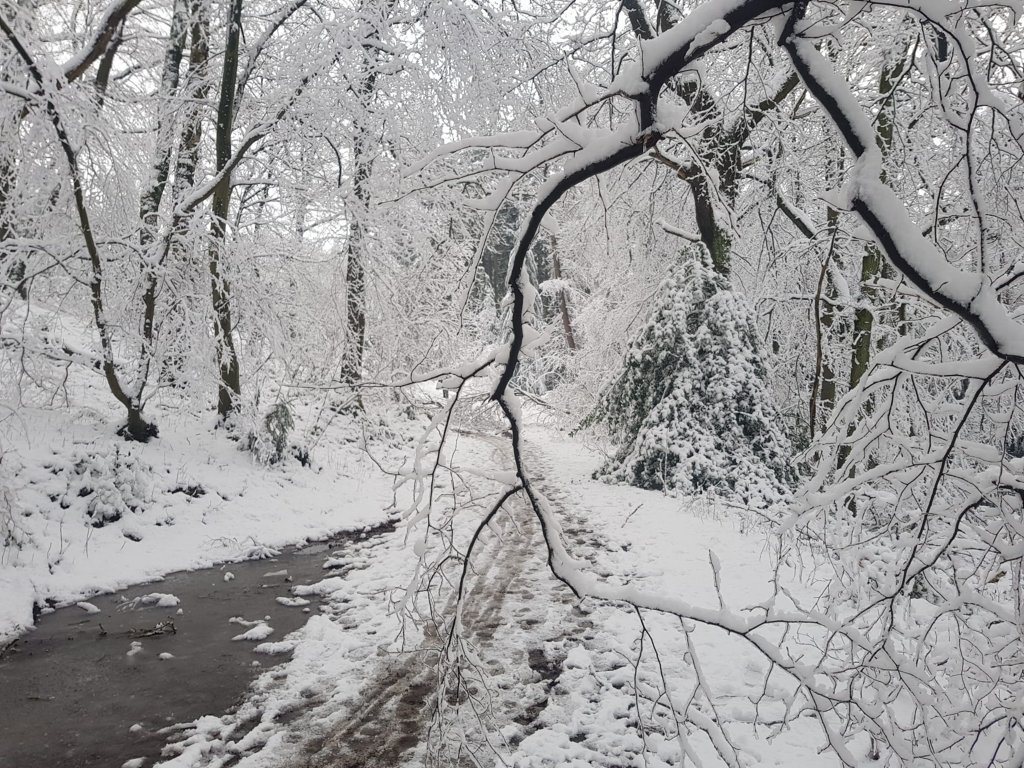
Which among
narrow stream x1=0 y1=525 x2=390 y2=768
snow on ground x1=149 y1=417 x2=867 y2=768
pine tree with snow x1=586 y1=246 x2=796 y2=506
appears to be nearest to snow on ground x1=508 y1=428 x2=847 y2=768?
snow on ground x1=149 y1=417 x2=867 y2=768

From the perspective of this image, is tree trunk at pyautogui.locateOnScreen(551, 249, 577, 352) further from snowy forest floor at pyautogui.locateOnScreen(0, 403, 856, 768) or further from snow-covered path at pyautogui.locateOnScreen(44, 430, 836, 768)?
snow-covered path at pyautogui.locateOnScreen(44, 430, 836, 768)

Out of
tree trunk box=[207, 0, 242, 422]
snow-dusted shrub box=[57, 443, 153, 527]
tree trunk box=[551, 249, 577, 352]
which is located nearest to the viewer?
snow-dusted shrub box=[57, 443, 153, 527]

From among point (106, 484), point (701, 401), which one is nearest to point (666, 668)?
point (701, 401)

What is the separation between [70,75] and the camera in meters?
8.05

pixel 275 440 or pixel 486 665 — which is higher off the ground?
pixel 275 440

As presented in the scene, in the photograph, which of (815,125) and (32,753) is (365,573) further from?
(815,125)

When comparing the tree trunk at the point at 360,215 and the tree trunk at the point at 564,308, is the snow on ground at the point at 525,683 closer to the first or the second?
the tree trunk at the point at 360,215

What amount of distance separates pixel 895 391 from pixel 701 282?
8.94 m

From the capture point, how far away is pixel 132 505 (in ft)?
27.1

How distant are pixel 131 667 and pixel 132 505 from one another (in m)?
3.59

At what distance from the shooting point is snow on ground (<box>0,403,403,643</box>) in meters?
6.74

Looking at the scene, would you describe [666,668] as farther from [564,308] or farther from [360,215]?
[564,308]

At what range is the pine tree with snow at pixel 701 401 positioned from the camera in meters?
10.3

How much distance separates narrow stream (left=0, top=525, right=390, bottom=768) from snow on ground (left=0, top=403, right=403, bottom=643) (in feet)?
1.58
